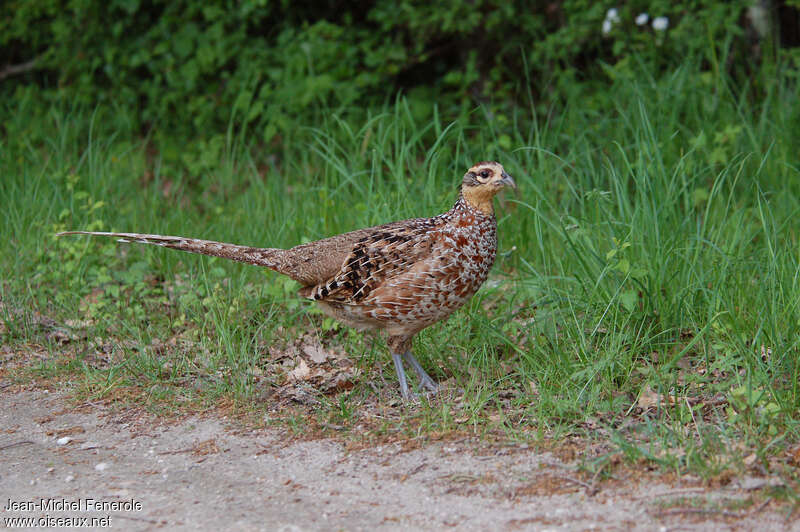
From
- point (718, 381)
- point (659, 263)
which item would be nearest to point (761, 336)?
point (718, 381)

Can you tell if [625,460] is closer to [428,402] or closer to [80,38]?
[428,402]

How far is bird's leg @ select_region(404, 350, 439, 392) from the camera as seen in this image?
5.17m

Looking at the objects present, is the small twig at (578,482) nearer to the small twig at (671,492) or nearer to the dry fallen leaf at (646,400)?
the small twig at (671,492)

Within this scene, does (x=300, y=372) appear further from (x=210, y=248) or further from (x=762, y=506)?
(x=762, y=506)

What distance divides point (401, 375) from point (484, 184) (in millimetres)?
1175

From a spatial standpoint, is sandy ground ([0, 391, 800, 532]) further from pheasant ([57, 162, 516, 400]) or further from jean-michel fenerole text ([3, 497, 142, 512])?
pheasant ([57, 162, 516, 400])

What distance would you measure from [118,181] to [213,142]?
1.28 metres

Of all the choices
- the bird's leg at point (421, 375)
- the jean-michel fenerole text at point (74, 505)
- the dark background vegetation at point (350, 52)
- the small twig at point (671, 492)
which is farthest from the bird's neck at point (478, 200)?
the dark background vegetation at point (350, 52)

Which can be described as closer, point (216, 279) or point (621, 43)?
point (216, 279)

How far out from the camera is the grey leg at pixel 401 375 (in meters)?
5.03

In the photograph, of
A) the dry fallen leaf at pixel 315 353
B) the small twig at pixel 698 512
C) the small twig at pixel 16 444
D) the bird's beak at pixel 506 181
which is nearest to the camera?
the small twig at pixel 698 512

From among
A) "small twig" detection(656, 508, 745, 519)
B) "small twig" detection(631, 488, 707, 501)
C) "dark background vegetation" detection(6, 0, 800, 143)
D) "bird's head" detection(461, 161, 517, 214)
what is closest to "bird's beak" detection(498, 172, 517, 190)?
"bird's head" detection(461, 161, 517, 214)

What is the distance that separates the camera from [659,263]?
17.0ft

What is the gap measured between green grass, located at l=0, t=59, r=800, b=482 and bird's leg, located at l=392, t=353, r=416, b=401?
13 cm
